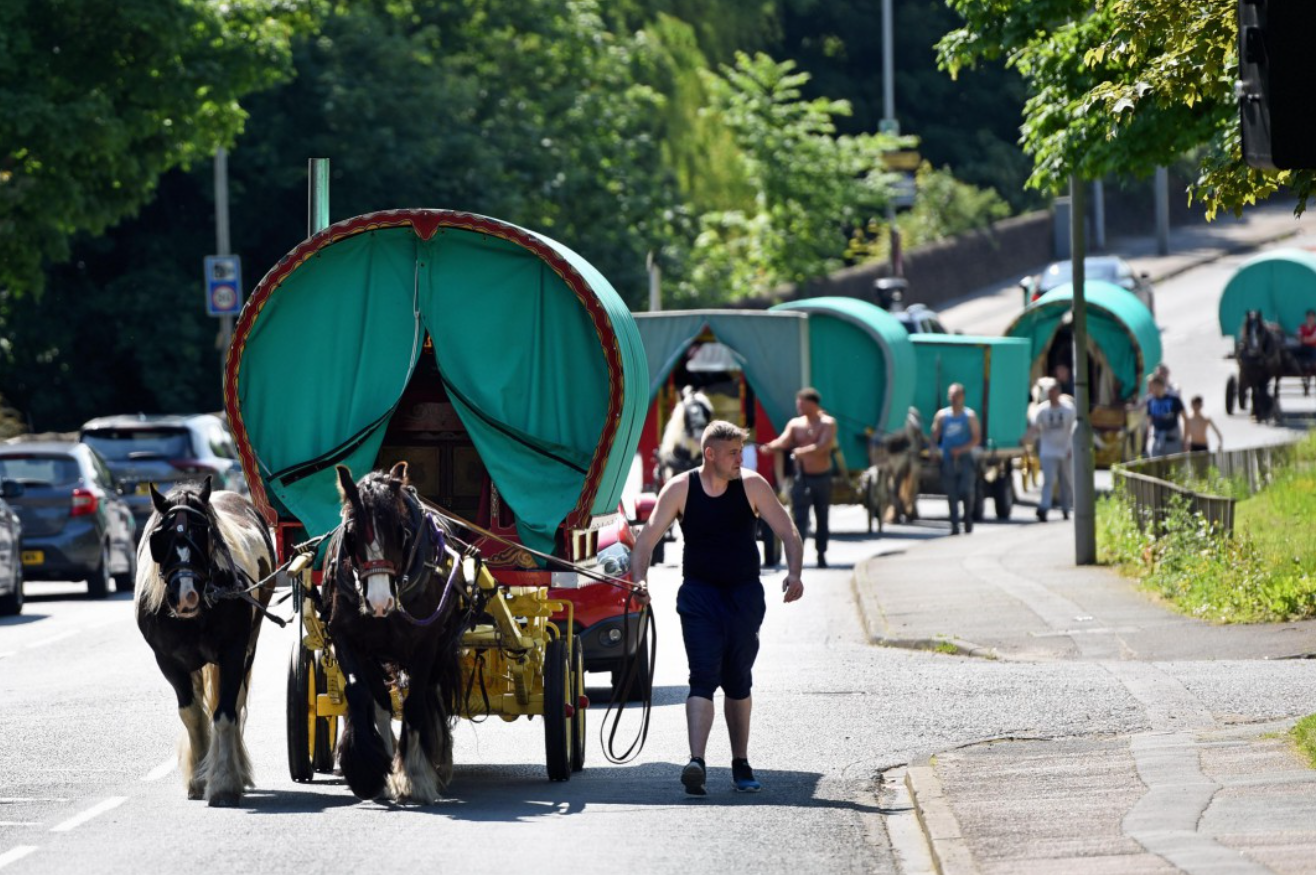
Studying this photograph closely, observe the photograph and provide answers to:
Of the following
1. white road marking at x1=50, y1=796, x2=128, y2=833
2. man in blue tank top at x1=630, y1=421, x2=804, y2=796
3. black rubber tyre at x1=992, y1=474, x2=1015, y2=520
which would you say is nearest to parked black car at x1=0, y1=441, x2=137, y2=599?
black rubber tyre at x1=992, y1=474, x2=1015, y2=520

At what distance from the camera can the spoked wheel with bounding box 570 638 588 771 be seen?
1274 centimetres

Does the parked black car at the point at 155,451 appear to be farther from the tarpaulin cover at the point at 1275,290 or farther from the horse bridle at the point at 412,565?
the tarpaulin cover at the point at 1275,290

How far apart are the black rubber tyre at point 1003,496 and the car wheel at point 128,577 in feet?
41.2

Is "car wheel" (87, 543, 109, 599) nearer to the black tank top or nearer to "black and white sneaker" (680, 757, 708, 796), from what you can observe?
the black tank top

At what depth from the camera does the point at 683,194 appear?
60406 mm

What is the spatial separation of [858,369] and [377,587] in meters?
22.5

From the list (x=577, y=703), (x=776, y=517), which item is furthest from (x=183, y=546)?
(x=776, y=517)

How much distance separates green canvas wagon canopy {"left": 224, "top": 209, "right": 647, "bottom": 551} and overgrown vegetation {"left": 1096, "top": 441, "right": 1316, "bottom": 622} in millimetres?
6509

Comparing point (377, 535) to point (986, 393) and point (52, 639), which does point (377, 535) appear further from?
point (986, 393)

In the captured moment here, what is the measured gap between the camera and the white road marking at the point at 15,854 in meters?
10.4

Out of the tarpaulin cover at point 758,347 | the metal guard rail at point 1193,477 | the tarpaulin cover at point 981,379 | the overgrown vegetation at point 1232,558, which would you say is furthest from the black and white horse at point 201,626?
the tarpaulin cover at point 981,379

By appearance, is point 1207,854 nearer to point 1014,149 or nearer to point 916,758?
point 916,758

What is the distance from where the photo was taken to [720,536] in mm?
12273

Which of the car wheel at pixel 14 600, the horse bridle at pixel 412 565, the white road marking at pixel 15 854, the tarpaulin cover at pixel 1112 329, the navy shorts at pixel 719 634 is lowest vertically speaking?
the white road marking at pixel 15 854
